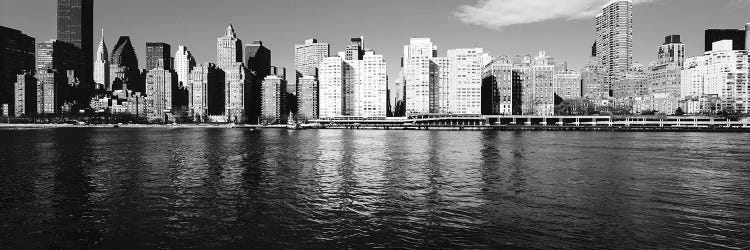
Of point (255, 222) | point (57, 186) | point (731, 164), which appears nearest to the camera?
point (255, 222)

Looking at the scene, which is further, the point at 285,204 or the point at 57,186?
the point at 57,186

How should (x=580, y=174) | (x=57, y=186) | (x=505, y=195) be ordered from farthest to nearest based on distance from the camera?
(x=580, y=174)
(x=57, y=186)
(x=505, y=195)

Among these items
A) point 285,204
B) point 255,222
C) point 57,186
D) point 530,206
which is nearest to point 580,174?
point 530,206

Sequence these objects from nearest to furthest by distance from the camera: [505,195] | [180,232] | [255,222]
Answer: [180,232] < [255,222] < [505,195]

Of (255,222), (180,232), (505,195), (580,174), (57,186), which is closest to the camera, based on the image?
(180,232)

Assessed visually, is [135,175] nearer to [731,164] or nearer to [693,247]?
[693,247]

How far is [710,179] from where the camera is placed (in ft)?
194

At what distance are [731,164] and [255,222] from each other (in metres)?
78.2

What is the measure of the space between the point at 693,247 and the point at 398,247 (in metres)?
17.9

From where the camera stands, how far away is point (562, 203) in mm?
42906

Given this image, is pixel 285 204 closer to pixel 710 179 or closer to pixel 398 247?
pixel 398 247

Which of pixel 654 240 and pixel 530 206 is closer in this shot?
pixel 654 240

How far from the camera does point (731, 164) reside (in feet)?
256

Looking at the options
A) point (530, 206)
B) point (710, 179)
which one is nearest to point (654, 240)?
point (530, 206)
